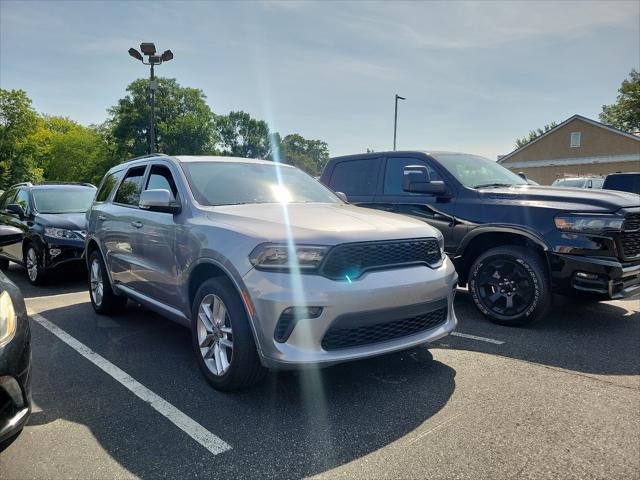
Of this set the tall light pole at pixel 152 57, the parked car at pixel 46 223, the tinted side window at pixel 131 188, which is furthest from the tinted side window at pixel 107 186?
the tall light pole at pixel 152 57

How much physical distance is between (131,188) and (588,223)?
467cm

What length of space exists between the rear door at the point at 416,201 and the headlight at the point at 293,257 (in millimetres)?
2866

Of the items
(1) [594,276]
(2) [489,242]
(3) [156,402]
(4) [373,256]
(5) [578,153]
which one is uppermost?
(5) [578,153]

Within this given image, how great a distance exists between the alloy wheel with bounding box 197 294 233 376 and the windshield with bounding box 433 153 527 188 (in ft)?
11.4

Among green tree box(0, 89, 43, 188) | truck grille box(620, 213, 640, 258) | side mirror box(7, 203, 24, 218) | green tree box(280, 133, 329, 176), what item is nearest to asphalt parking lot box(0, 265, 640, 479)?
truck grille box(620, 213, 640, 258)

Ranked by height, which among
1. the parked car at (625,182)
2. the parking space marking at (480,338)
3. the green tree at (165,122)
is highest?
the green tree at (165,122)

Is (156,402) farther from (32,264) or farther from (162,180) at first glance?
(32,264)

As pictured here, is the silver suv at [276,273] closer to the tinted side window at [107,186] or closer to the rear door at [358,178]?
the tinted side window at [107,186]

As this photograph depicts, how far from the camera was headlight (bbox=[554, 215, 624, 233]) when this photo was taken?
4.38m

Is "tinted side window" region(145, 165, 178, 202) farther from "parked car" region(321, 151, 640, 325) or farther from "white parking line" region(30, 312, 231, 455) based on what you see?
"parked car" region(321, 151, 640, 325)

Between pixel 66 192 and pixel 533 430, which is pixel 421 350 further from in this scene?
pixel 66 192

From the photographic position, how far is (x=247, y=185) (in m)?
4.19

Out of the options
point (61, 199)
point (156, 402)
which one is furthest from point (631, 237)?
point (61, 199)

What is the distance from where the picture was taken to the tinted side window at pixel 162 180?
4.16 metres
